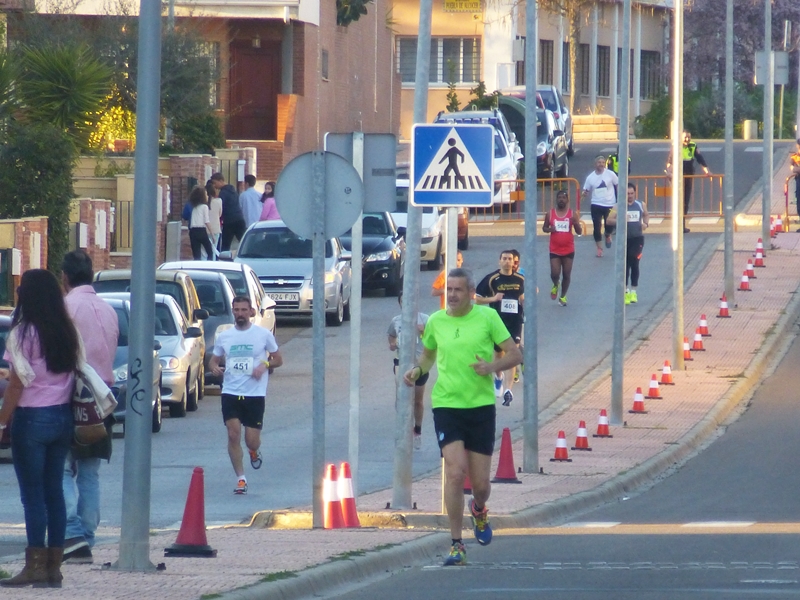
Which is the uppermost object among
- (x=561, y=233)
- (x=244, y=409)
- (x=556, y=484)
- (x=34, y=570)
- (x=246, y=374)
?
(x=561, y=233)

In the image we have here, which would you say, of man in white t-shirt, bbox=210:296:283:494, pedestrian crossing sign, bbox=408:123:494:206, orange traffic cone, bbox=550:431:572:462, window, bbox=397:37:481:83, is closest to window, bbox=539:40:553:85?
window, bbox=397:37:481:83

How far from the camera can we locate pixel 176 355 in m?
18.9

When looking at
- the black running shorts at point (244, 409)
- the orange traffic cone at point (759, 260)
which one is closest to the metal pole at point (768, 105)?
the orange traffic cone at point (759, 260)

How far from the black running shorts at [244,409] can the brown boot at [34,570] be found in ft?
20.3

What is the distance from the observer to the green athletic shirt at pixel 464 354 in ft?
33.6

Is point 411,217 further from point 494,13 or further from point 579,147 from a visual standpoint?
point 494,13

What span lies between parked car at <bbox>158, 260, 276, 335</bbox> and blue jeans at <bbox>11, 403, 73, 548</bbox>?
13.8 m

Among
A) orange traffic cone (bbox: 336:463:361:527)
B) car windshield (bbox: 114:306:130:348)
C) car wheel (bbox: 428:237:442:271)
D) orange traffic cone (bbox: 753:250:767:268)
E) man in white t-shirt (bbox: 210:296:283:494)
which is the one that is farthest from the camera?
car wheel (bbox: 428:237:442:271)

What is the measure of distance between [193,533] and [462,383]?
1.95m

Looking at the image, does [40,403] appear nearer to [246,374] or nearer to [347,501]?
[347,501]

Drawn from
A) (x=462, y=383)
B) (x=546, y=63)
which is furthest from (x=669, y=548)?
(x=546, y=63)

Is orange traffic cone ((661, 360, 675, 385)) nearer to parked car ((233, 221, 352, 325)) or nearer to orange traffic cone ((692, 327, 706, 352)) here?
orange traffic cone ((692, 327, 706, 352))

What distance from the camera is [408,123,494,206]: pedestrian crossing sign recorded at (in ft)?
40.3

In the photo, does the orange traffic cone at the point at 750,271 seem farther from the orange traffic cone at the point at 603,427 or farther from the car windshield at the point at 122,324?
the car windshield at the point at 122,324
